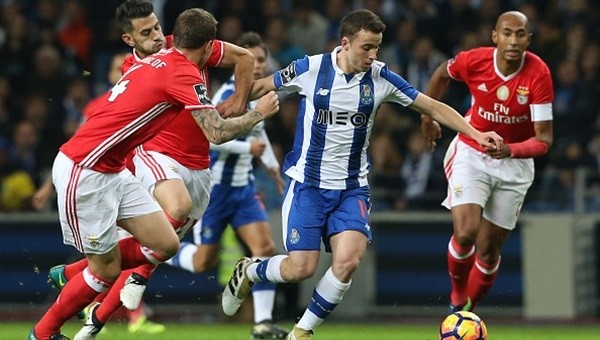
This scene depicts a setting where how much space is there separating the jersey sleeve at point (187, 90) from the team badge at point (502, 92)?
9.45ft

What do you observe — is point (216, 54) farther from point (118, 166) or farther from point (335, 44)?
point (335, 44)

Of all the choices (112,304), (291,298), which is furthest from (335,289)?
(291,298)

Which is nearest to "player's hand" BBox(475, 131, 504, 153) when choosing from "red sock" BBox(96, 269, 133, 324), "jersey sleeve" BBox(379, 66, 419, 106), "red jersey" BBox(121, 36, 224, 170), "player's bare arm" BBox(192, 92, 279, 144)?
"jersey sleeve" BBox(379, 66, 419, 106)

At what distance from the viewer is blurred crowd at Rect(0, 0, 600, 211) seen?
49.1 feet

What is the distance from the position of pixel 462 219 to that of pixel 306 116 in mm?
1705

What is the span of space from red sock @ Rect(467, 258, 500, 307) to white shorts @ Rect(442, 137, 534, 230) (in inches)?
14.5

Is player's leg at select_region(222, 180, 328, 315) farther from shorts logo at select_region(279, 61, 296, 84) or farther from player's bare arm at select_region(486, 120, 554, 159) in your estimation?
player's bare arm at select_region(486, 120, 554, 159)

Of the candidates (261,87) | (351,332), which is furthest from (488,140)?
(351,332)

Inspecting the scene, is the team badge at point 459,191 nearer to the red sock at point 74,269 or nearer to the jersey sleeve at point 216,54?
the jersey sleeve at point 216,54

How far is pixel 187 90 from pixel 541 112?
3156 mm

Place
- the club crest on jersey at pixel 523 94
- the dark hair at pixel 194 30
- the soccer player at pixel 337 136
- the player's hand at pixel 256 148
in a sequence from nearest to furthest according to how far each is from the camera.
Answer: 1. the dark hair at pixel 194 30
2. the soccer player at pixel 337 136
3. the club crest on jersey at pixel 523 94
4. the player's hand at pixel 256 148

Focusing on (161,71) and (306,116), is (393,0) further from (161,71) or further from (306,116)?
(161,71)

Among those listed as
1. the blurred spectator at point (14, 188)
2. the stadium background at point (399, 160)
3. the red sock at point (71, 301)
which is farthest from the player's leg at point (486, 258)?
the blurred spectator at point (14, 188)

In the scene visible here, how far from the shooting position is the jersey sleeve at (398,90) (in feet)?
30.6
